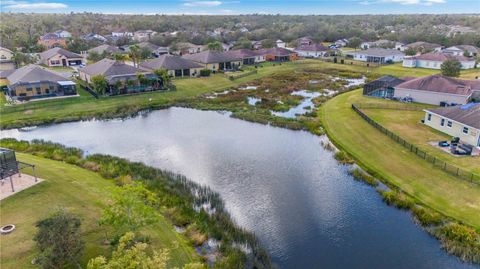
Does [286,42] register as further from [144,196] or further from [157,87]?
[144,196]

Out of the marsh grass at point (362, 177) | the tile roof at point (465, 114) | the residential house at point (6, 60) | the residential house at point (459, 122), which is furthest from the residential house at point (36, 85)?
the tile roof at point (465, 114)

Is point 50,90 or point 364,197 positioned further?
point 50,90

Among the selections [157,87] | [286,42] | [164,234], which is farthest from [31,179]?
[286,42]

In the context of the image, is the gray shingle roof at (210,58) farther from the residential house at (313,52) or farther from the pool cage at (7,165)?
the pool cage at (7,165)

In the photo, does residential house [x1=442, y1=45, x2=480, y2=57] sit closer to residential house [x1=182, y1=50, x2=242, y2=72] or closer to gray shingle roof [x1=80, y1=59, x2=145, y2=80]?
residential house [x1=182, y1=50, x2=242, y2=72]

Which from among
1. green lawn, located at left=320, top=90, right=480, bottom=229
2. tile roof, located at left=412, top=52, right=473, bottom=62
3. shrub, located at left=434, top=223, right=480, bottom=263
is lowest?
shrub, located at left=434, top=223, right=480, bottom=263

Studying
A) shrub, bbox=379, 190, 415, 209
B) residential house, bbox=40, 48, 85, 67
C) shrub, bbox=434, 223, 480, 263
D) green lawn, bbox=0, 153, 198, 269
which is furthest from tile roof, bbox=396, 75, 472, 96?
residential house, bbox=40, 48, 85, 67
